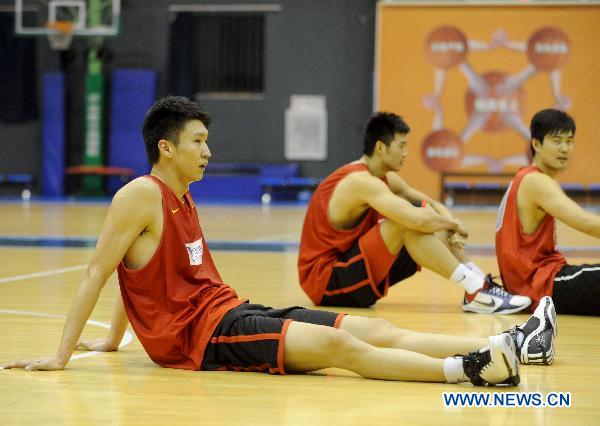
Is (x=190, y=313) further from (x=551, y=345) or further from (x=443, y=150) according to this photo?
(x=443, y=150)

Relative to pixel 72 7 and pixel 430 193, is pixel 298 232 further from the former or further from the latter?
pixel 72 7

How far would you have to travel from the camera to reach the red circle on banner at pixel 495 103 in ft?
57.4

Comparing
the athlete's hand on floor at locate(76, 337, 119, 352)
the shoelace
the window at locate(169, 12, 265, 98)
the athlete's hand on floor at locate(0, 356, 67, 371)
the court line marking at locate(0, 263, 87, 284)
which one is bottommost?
the court line marking at locate(0, 263, 87, 284)

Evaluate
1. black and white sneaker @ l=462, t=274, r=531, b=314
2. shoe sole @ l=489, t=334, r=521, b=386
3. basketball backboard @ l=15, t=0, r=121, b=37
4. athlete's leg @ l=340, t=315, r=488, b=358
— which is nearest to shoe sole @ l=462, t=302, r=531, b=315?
black and white sneaker @ l=462, t=274, r=531, b=314

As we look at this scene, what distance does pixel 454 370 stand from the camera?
137 inches

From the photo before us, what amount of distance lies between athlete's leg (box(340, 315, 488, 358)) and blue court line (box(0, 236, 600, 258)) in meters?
5.39

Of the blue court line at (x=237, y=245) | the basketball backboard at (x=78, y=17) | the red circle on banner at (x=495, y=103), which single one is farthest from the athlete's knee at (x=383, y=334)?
the basketball backboard at (x=78, y=17)

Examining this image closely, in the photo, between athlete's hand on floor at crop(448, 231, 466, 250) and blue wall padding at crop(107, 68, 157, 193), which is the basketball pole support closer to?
blue wall padding at crop(107, 68, 157, 193)

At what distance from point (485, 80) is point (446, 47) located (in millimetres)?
934

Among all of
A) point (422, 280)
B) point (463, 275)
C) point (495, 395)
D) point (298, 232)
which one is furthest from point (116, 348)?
point (298, 232)

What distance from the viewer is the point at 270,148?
19.1 m

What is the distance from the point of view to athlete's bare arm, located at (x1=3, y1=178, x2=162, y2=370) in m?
3.64

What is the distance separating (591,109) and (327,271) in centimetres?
1284

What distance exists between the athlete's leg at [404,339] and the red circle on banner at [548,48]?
47.8ft
